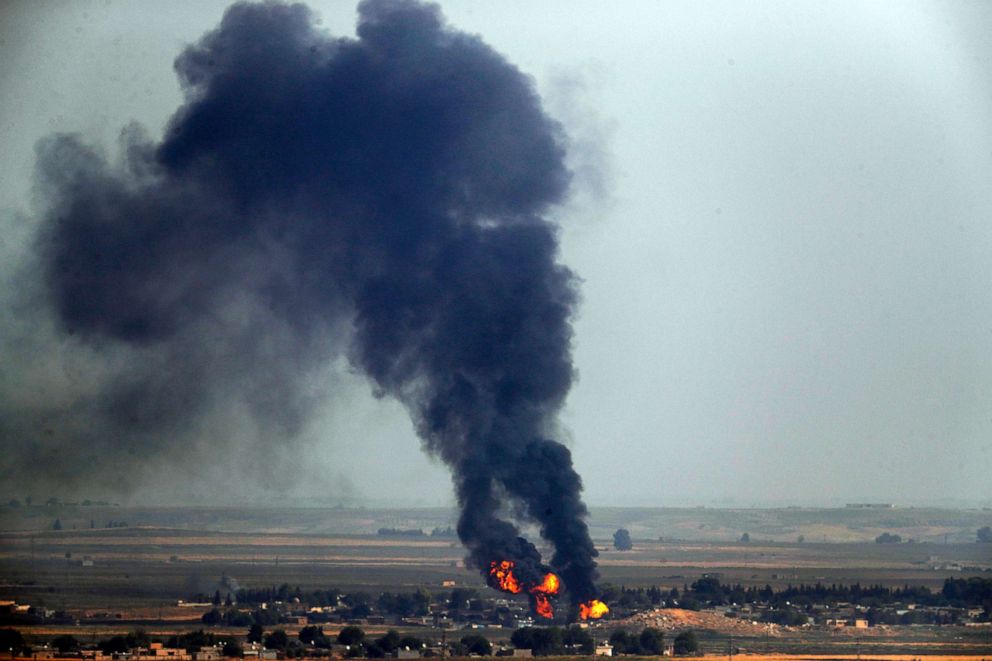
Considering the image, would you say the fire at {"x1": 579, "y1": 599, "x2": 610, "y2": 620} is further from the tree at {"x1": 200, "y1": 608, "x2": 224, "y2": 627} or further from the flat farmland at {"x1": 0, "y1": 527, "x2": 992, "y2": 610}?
the flat farmland at {"x1": 0, "y1": 527, "x2": 992, "y2": 610}

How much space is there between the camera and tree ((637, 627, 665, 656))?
91250 millimetres

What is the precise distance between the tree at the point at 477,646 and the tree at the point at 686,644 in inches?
389

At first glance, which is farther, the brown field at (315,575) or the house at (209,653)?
the brown field at (315,575)

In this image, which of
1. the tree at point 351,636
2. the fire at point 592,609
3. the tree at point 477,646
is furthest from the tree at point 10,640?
the fire at point 592,609

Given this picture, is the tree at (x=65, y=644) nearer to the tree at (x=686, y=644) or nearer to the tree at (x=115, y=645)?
the tree at (x=115, y=645)

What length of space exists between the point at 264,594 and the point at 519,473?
94.6 feet

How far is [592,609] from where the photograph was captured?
326 ft

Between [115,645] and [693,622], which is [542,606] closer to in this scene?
[693,622]

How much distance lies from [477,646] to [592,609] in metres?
11.2

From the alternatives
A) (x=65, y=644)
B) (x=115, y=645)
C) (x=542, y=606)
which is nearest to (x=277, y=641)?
(x=115, y=645)

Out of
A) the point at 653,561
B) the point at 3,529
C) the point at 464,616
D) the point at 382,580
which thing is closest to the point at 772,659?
the point at 464,616

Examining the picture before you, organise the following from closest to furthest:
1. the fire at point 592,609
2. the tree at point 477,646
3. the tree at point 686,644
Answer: the tree at point 477,646, the tree at point 686,644, the fire at point 592,609

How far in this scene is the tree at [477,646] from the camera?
89.8 meters

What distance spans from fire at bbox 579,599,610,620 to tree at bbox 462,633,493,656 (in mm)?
8153
